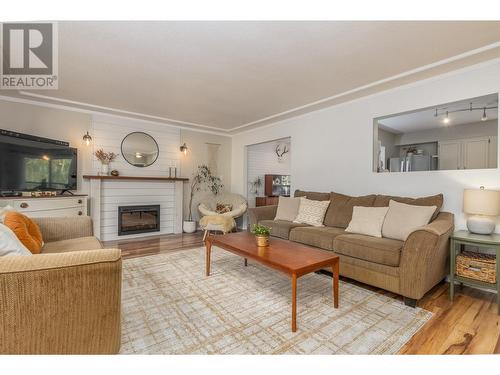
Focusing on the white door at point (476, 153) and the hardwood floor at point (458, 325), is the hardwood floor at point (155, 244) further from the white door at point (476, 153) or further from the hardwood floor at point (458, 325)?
the white door at point (476, 153)

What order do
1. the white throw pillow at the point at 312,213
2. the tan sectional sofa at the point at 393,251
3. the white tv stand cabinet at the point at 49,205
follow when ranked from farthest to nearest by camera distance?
1. the white throw pillow at the point at 312,213
2. the white tv stand cabinet at the point at 49,205
3. the tan sectional sofa at the point at 393,251

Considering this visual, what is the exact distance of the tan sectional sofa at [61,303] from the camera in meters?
1.00

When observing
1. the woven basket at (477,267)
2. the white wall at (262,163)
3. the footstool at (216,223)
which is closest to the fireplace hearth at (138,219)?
the footstool at (216,223)

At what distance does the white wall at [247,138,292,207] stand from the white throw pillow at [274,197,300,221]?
270 centimetres

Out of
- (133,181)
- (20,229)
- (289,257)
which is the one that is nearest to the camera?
(20,229)

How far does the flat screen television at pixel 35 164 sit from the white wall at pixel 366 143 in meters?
3.66

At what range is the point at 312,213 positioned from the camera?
3555 millimetres

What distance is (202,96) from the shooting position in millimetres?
3684

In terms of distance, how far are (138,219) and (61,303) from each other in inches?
161

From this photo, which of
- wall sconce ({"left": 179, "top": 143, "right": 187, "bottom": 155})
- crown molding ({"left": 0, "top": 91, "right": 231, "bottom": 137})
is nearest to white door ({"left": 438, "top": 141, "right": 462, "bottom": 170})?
crown molding ({"left": 0, "top": 91, "right": 231, "bottom": 137})

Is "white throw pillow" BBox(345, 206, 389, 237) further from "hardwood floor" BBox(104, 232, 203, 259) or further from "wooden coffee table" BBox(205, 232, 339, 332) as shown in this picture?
"hardwood floor" BBox(104, 232, 203, 259)

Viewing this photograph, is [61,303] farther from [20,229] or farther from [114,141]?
[114,141]

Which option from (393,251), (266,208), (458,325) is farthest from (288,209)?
(458,325)
